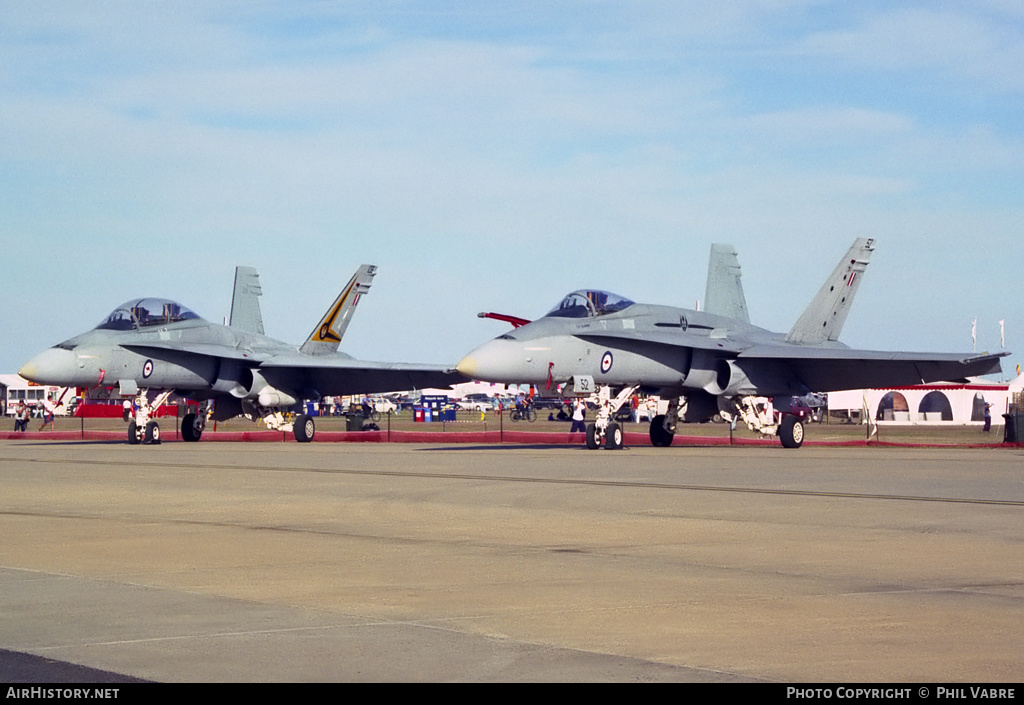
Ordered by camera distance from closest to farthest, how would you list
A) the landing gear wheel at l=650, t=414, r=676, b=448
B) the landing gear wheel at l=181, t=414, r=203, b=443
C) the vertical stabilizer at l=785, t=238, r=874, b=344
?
the landing gear wheel at l=650, t=414, r=676, b=448 < the vertical stabilizer at l=785, t=238, r=874, b=344 < the landing gear wheel at l=181, t=414, r=203, b=443

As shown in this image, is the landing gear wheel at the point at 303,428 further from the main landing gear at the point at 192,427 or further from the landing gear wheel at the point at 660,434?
the landing gear wheel at the point at 660,434

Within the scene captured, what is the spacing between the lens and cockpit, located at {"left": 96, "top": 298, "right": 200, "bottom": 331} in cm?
3081

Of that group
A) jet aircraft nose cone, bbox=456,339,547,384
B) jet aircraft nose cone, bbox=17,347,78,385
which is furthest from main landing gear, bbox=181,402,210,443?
jet aircraft nose cone, bbox=456,339,547,384

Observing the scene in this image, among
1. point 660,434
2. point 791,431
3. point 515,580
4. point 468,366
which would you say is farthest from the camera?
point 660,434

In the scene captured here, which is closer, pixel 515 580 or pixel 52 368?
pixel 515 580

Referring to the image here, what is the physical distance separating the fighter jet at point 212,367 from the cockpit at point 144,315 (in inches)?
1.0

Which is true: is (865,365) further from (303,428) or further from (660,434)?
(303,428)

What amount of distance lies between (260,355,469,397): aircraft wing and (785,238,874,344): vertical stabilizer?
9.03m

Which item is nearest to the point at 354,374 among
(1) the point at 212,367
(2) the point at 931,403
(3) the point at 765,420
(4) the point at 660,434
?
(1) the point at 212,367

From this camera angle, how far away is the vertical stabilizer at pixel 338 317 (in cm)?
3716

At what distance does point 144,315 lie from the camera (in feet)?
103

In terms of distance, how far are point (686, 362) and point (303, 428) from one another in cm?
1160

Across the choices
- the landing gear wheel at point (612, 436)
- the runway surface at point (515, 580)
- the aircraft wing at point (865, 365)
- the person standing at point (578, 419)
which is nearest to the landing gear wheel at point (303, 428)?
the landing gear wheel at point (612, 436)

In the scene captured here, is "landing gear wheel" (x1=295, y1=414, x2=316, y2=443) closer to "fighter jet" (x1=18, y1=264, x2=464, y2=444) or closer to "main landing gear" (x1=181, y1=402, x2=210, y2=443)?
"fighter jet" (x1=18, y1=264, x2=464, y2=444)
